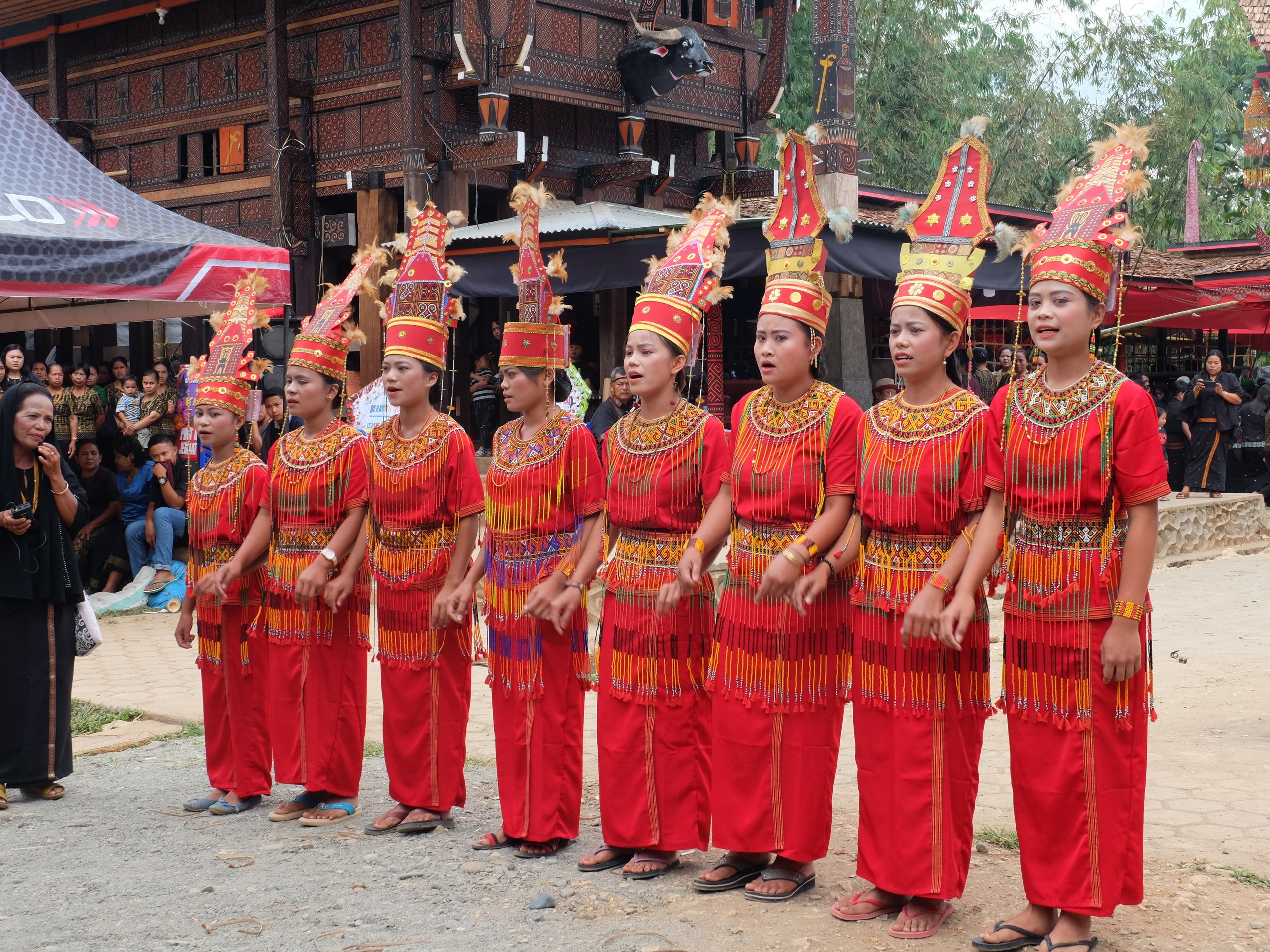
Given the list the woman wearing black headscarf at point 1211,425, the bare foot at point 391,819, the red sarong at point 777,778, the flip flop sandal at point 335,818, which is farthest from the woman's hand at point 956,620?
the woman wearing black headscarf at point 1211,425

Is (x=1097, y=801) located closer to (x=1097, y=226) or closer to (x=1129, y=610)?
(x=1129, y=610)

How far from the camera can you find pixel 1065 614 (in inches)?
133

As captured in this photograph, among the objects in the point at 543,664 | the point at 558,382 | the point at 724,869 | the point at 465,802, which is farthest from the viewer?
the point at 558,382

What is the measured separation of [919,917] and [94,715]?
490 cm

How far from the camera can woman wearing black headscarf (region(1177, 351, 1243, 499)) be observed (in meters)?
14.1

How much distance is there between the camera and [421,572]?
15.2 feet

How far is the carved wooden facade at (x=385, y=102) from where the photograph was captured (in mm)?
11750

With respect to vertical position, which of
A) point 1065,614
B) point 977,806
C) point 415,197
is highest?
point 415,197

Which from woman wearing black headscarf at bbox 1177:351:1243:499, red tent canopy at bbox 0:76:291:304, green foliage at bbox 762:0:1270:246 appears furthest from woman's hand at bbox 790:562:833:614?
green foliage at bbox 762:0:1270:246

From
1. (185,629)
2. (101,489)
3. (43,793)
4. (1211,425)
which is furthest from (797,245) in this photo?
(1211,425)

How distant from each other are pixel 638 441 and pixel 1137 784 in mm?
1801

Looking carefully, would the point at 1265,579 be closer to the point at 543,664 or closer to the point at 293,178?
the point at 543,664

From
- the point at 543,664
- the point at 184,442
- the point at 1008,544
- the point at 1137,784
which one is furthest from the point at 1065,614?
the point at 184,442

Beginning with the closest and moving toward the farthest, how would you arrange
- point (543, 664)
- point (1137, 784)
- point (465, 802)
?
point (1137, 784), point (543, 664), point (465, 802)
